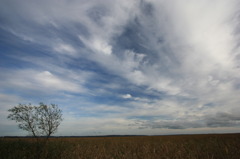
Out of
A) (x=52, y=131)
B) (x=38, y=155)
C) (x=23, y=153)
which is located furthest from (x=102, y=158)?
(x=52, y=131)

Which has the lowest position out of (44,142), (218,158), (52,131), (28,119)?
(218,158)

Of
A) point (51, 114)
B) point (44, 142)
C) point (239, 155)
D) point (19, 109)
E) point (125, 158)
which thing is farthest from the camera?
point (51, 114)

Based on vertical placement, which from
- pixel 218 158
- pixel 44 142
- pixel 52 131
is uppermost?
pixel 52 131

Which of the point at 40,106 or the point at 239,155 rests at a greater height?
the point at 40,106

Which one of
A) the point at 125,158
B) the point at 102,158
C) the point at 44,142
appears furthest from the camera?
the point at 44,142

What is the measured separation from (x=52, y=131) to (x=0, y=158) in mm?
5926

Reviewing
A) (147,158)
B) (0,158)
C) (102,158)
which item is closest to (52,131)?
(0,158)

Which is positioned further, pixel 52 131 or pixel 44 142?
pixel 52 131

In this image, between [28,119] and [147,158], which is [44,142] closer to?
[28,119]

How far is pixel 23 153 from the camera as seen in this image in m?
12.2

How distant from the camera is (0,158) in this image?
1176cm

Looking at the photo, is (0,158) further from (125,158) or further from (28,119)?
(125,158)

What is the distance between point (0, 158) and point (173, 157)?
519 inches

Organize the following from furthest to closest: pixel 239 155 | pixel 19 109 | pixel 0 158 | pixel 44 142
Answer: pixel 19 109 < pixel 44 142 < pixel 0 158 < pixel 239 155
